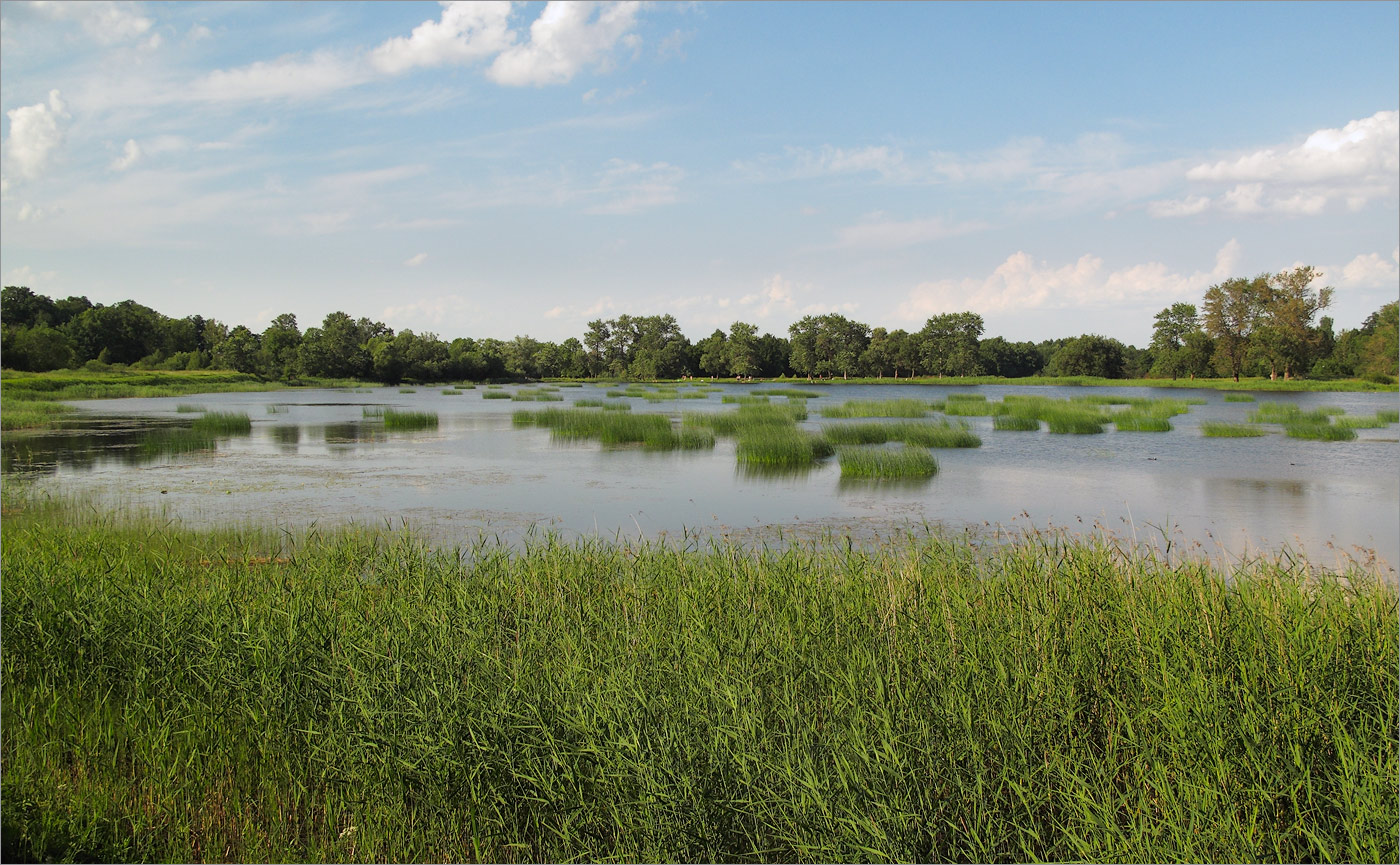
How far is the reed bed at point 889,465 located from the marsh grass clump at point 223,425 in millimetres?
22166

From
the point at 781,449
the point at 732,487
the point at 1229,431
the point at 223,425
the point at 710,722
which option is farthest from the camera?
the point at 223,425

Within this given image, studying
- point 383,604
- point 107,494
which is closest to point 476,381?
point 107,494

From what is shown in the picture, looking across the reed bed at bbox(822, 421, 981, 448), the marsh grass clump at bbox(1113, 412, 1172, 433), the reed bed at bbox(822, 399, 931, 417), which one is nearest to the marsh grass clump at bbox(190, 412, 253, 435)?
the reed bed at bbox(822, 421, 981, 448)

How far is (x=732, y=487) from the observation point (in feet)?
54.4

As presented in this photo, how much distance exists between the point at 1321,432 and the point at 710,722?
99.6 ft

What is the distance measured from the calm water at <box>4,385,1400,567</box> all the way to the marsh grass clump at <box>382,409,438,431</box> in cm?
468

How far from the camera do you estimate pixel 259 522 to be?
12039mm

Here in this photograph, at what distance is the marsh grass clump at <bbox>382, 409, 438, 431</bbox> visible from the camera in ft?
104

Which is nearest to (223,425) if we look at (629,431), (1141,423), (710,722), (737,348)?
(629,431)

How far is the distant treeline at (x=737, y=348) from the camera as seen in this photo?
70688 mm

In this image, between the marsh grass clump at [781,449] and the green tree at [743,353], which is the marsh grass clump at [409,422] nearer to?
the marsh grass clump at [781,449]

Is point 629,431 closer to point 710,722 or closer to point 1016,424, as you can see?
point 1016,424

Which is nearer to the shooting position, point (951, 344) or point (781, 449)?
point (781, 449)

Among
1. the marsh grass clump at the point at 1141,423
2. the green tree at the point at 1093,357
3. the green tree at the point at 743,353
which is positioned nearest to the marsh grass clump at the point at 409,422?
the marsh grass clump at the point at 1141,423
